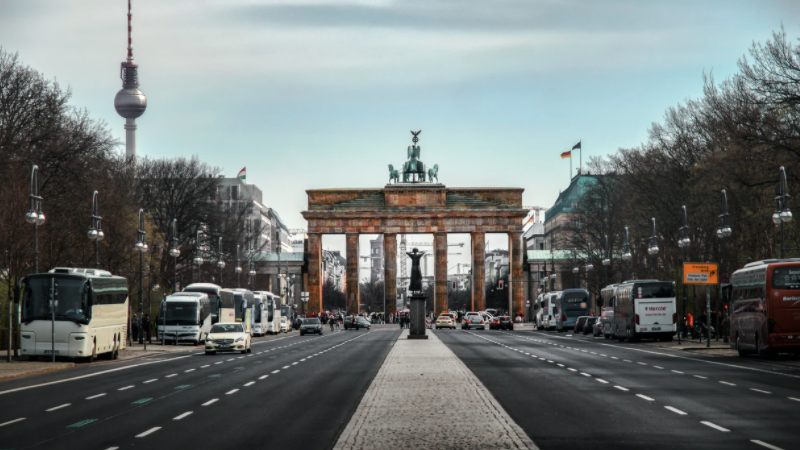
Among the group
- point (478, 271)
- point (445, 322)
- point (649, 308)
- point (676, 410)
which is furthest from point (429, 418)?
point (478, 271)

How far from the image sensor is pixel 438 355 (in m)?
41.4

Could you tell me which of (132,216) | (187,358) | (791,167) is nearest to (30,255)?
(187,358)

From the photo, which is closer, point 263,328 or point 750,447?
point 750,447

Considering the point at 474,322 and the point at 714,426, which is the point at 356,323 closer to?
the point at 474,322

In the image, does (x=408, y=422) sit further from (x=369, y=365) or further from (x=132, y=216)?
(x=132, y=216)

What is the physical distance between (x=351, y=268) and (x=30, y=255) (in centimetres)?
8975

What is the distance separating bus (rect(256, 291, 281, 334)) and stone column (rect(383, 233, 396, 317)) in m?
37.9

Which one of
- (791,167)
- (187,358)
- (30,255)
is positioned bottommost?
(187,358)

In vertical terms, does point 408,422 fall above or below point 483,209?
below

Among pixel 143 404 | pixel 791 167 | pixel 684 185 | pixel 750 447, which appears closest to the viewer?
pixel 750 447

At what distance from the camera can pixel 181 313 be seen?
61.0m

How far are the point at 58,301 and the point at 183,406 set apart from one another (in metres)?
19.0

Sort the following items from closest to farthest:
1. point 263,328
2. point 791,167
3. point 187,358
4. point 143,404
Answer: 1. point 143,404
2. point 187,358
3. point 791,167
4. point 263,328

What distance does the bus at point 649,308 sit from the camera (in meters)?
54.7
